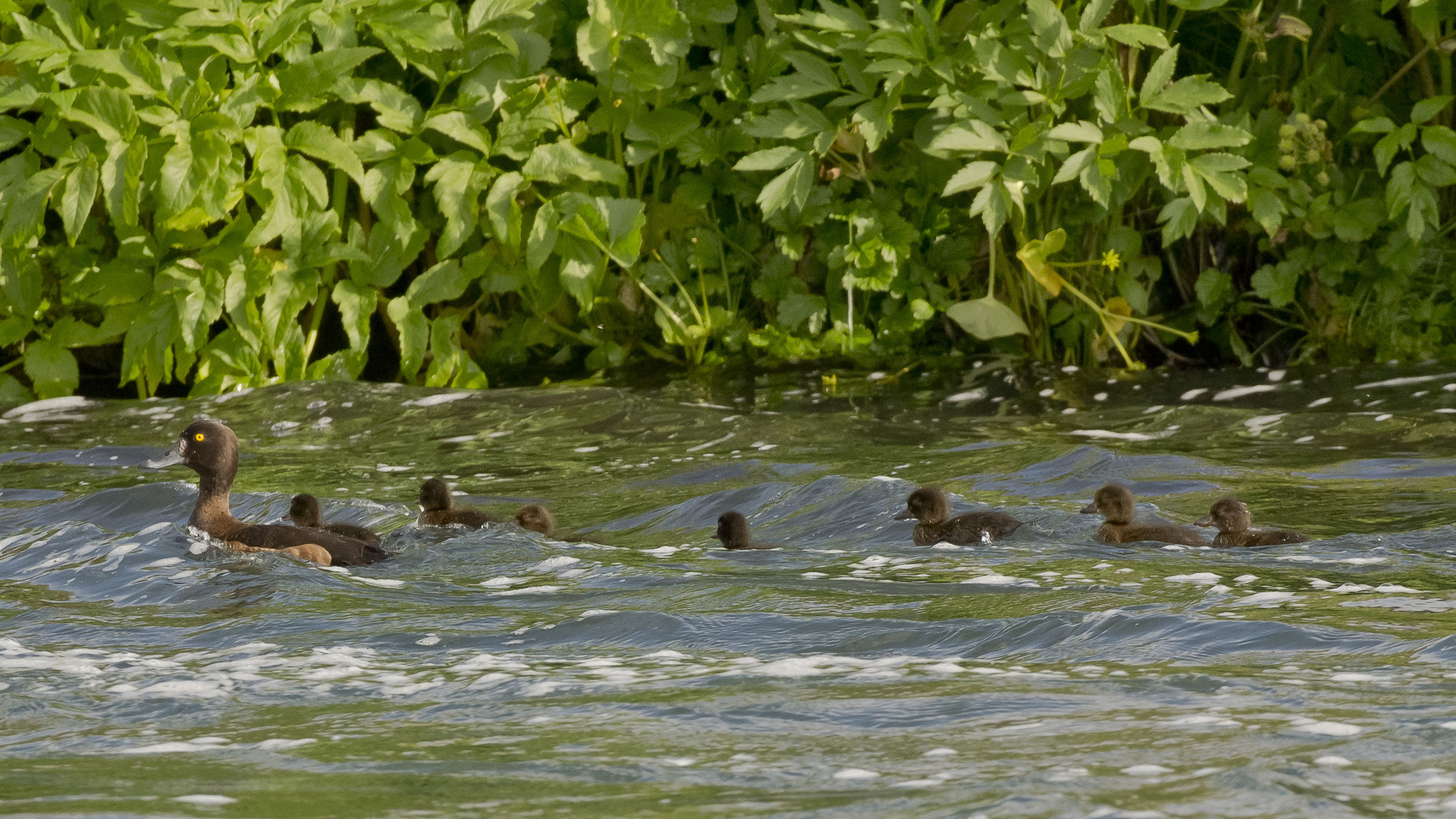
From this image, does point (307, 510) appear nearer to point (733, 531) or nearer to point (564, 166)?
point (733, 531)

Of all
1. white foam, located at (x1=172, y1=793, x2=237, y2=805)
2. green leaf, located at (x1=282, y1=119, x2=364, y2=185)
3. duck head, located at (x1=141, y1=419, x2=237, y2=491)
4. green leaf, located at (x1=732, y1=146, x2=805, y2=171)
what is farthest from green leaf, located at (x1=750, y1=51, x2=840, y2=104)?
white foam, located at (x1=172, y1=793, x2=237, y2=805)

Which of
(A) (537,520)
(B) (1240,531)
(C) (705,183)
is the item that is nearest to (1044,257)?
(C) (705,183)

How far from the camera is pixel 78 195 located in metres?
9.14

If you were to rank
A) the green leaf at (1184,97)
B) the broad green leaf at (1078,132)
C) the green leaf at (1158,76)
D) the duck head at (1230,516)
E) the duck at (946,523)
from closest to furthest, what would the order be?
the duck head at (1230,516)
the duck at (946,523)
the green leaf at (1184,97)
the green leaf at (1158,76)
the broad green leaf at (1078,132)

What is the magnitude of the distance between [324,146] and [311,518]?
128 inches

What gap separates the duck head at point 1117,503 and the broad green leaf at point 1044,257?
12.2 ft

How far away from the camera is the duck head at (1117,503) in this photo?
6117mm

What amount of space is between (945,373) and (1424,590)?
17.8 ft

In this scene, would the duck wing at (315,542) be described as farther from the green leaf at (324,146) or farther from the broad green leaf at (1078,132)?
the broad green leaf at (1078,132)

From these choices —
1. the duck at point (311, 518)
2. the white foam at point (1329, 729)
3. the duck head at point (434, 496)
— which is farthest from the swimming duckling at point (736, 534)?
the white foam at point (1329, 729)

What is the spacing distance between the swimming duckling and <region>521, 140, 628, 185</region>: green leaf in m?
3.90

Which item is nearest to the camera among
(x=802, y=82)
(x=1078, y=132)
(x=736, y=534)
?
(x=736, y=534)

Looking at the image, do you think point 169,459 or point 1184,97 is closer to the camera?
point 169,459

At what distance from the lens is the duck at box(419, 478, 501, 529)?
6480 millimetres
